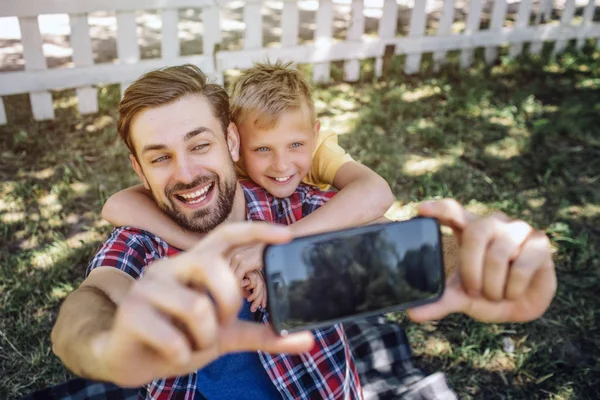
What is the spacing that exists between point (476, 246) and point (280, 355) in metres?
0.97

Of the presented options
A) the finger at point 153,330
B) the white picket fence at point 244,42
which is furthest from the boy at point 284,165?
the white picket fence at point 244,42

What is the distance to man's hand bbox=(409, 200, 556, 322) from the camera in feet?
4.28

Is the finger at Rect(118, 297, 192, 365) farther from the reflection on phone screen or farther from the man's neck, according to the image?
the man's neck

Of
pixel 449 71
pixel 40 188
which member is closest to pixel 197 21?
pixel 449 71

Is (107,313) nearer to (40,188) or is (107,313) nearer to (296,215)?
(296,215)

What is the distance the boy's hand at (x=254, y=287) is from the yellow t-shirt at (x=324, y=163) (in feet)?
2.42

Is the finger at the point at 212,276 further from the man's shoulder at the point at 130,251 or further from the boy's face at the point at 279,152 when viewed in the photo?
Answer: the boy's face at the point at 279,152

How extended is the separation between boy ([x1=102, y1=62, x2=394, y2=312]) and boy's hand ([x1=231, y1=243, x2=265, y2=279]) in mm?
181

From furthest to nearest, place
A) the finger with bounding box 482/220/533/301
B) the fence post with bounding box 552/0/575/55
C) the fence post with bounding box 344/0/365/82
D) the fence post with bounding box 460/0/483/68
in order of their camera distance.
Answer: the fence post with bounding box 552/0/575/55 → the fence post with bounding box 460/0/483/68 → the fence post with bounding box 344/0/365/82 → the finger with bounding box 482/220/533/301

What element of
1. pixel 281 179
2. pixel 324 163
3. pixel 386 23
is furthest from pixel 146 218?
pixel 386 23

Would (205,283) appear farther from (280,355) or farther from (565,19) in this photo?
(565,19)

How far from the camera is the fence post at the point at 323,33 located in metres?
5.60

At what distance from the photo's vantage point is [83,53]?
5.03 metres

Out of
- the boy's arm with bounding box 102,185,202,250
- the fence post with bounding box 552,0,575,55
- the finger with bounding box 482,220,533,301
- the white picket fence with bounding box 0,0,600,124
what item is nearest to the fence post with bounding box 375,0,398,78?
the white picket fence with bounding box 0,0,600,124
